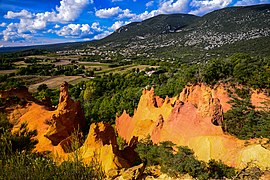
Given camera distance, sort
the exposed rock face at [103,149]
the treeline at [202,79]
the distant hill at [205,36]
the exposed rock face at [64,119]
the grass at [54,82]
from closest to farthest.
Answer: the exposed rock face at [103,149]
the exposed rock face at [64,119]
the treeline at [202,79]
the grass at [54,82]
the distant hill at [205,36]

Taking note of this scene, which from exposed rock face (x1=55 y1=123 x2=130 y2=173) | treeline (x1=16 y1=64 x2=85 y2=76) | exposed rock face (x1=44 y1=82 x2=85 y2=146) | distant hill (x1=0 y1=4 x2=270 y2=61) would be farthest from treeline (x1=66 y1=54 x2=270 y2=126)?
distant hill (x1=0 y1=4 x2=270 y2=61)

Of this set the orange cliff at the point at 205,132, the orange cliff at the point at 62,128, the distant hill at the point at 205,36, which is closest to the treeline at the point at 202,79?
the orange cliff at the point at 205,132

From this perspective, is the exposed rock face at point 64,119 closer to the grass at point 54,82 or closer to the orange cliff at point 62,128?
the orange cliff at point 62,128

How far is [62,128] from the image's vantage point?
22.2 meters

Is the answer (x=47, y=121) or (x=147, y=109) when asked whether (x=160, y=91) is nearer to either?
(x=147, y=109)

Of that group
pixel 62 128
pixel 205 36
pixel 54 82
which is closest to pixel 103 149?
pixel 62 128

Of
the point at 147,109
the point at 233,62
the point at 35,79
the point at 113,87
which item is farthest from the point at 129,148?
the point at 35,79

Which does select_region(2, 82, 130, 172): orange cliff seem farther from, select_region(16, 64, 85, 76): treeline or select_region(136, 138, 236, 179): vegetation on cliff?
select_region(16, 64, 85, 76): treeline

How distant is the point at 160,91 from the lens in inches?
1657

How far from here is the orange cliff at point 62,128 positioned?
1634 centimetres

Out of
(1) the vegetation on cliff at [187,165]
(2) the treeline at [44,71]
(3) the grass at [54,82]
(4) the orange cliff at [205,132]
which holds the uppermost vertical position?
(4) the orange cliff at [205,132]

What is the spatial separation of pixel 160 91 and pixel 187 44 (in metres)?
101

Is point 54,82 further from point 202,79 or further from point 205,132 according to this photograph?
point 205,132

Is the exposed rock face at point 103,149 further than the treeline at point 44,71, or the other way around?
the treeline at point 44,71
